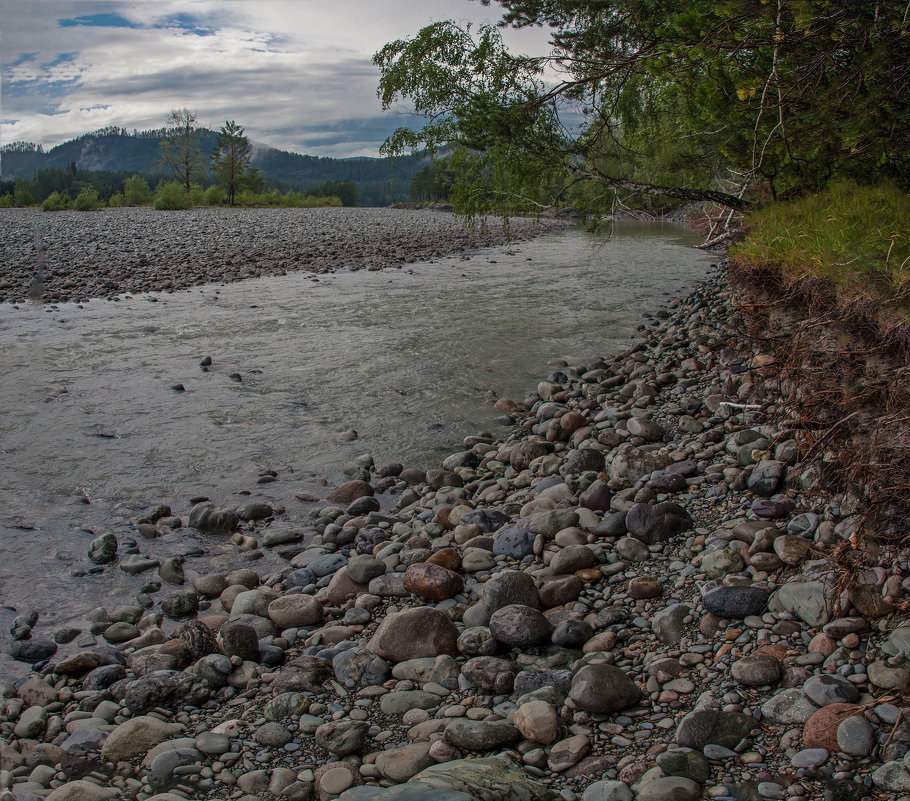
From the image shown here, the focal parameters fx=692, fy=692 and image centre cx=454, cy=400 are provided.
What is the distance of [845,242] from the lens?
4.91m

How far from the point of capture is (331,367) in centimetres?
940

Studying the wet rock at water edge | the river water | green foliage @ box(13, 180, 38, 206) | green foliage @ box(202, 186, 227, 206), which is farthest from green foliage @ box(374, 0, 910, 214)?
green foliage @ box(202, 186, 227, 206)

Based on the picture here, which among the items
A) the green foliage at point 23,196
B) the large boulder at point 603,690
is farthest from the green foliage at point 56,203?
the large boulder at point 603,690

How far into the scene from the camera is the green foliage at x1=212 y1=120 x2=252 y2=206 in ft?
201

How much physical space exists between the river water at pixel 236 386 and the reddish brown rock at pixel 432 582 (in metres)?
1.57

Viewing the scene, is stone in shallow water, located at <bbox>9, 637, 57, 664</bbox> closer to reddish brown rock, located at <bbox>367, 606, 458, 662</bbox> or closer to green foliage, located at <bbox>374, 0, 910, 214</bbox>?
reddish brown rock, located at <bbox>367, 606, 458, 662</bbox>

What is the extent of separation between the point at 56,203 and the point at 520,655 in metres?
49.2

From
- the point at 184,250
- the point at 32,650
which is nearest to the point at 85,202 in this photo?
the point at 184,250

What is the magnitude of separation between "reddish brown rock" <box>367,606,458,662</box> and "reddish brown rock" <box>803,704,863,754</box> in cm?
155

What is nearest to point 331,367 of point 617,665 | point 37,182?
point 617,665

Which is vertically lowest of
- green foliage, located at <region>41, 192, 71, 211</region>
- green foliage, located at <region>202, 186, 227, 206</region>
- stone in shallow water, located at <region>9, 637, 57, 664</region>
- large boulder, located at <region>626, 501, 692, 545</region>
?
stone in shallow water, located at <region>9, 637, 57, 664</region>

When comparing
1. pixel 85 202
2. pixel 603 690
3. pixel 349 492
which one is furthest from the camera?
pixel 85 202

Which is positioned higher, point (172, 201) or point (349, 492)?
point (172, 201)

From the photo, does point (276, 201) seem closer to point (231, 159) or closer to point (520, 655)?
point (231, 159)
